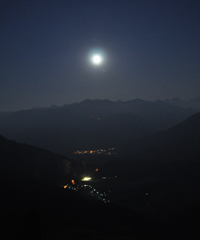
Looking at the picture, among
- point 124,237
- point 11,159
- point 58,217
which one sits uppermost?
point 11,159

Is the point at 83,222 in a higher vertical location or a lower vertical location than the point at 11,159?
lower

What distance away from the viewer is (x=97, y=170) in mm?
130750

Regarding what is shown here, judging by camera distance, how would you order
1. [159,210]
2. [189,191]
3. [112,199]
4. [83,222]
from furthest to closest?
[189,191] < [112,199] < [159,210] < [83,222]

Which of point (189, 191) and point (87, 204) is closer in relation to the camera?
point (87, 204)

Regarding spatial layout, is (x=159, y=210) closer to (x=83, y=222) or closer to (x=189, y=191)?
(x=189, y=191)

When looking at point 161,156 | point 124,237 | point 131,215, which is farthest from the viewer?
point 161,156

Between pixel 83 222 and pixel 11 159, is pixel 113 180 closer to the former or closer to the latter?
pixel 11 159

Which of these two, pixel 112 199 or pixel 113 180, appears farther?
pixel 113 180

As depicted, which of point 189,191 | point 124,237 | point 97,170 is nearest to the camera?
point 124,237

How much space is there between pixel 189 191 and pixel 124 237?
59344 millimetres

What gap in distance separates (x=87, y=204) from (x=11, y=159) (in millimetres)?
49217

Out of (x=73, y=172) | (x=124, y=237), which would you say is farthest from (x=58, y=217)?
(x=73, y=172)

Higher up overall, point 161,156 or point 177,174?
point 161,156

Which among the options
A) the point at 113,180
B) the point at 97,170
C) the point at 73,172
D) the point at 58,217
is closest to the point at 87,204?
the point at 58,217
